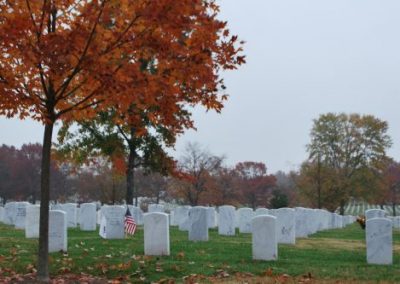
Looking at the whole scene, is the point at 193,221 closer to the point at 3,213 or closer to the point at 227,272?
the point at 227,272

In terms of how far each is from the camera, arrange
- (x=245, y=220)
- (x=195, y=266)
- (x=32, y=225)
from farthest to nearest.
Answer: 1. (x=245, y=220)
2. (x=32, y=225)
3. (x=195, y=266)

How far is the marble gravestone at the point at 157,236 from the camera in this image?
474 inches

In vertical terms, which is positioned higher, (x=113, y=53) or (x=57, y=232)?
(x=113, y=53)

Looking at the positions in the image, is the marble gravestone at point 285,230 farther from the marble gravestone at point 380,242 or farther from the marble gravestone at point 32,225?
the marble gravestone at point 32,225

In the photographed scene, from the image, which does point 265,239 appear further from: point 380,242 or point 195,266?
point 380,242

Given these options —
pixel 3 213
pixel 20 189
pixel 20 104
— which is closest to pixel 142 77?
pixel 20 104

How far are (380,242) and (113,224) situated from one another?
8.13 metres

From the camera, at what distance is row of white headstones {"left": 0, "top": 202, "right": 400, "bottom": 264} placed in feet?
39.2

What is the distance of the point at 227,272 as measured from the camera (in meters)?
9.74

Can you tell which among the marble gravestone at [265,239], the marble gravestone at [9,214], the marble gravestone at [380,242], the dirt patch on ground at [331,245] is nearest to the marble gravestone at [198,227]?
the dirt patch on ground at [331,245]

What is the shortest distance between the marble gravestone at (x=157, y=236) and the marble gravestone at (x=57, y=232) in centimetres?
191

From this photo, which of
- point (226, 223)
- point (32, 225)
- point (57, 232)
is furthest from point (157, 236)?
point (226, 223)

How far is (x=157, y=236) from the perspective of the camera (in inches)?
477

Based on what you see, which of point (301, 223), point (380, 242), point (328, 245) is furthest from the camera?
point (301, 223)
